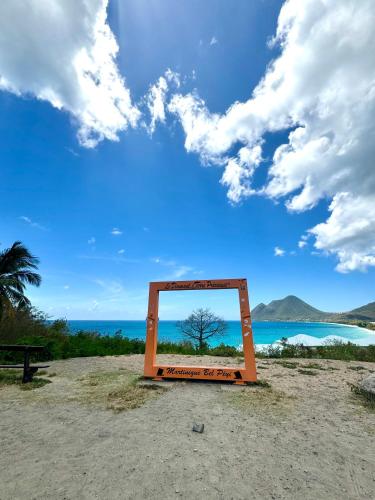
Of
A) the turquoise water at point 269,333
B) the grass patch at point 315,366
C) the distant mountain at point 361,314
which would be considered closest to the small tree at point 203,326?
the turquoise water at point 269,333

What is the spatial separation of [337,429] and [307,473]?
1.47 metres

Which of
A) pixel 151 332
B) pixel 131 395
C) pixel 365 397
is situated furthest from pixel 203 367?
pixel 365 397

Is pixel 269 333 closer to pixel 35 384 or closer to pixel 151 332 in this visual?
pixel 151 332

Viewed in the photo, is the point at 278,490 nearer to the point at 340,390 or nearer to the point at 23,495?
the point at 23,495

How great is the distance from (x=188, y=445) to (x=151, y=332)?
12.4 ft

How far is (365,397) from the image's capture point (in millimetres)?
5059

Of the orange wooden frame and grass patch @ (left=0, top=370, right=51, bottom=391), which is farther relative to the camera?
the orange wooden frame

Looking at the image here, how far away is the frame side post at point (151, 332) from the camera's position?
6.66m

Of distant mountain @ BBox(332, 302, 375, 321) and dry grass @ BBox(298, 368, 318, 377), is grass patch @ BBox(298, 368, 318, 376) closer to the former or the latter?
dry grass @ BBox(298, 368, 318, 377)

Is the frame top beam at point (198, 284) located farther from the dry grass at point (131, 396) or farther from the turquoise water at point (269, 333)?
the turquoise water at point (269, 333)

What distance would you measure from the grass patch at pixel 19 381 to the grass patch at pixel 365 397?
6.94m

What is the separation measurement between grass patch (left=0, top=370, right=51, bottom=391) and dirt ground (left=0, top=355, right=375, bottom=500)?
293 mm

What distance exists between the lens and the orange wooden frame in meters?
6.11

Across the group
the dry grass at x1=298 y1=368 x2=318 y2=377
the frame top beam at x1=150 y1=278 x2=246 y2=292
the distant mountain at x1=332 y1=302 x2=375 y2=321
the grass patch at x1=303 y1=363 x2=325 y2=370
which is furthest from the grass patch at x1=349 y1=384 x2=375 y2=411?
the distant mountain at x1=332 y1=302 x2=375 y2=321
